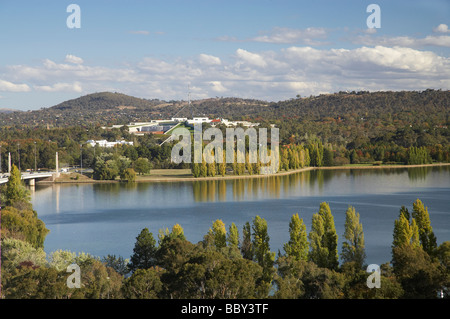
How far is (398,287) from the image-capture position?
732 centimetres

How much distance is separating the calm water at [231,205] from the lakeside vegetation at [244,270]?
1.44 metres

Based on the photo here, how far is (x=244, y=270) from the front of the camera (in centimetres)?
715

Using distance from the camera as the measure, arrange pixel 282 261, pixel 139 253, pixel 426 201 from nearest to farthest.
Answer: pixel 282 261, pixel 139 253, pixel 426 201

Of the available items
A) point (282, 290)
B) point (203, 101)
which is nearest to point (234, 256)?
point (282, 290)

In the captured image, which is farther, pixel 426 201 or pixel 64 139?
pixel 64 139

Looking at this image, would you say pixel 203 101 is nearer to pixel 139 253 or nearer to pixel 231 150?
pixel 231 150

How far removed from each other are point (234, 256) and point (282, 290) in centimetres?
231

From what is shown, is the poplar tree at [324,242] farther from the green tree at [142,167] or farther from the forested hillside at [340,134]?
the forested hillside at [340,134]

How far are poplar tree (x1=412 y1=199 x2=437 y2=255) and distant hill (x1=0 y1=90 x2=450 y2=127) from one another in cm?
3408

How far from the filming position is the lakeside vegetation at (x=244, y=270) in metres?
7.11

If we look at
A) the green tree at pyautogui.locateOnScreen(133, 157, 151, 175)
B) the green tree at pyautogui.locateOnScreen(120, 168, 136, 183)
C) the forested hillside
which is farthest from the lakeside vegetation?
the forested hillside

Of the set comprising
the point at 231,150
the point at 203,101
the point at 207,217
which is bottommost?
the point at 207,217

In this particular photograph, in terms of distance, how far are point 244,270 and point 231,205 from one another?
1109 centimetres

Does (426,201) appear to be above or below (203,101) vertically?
below
